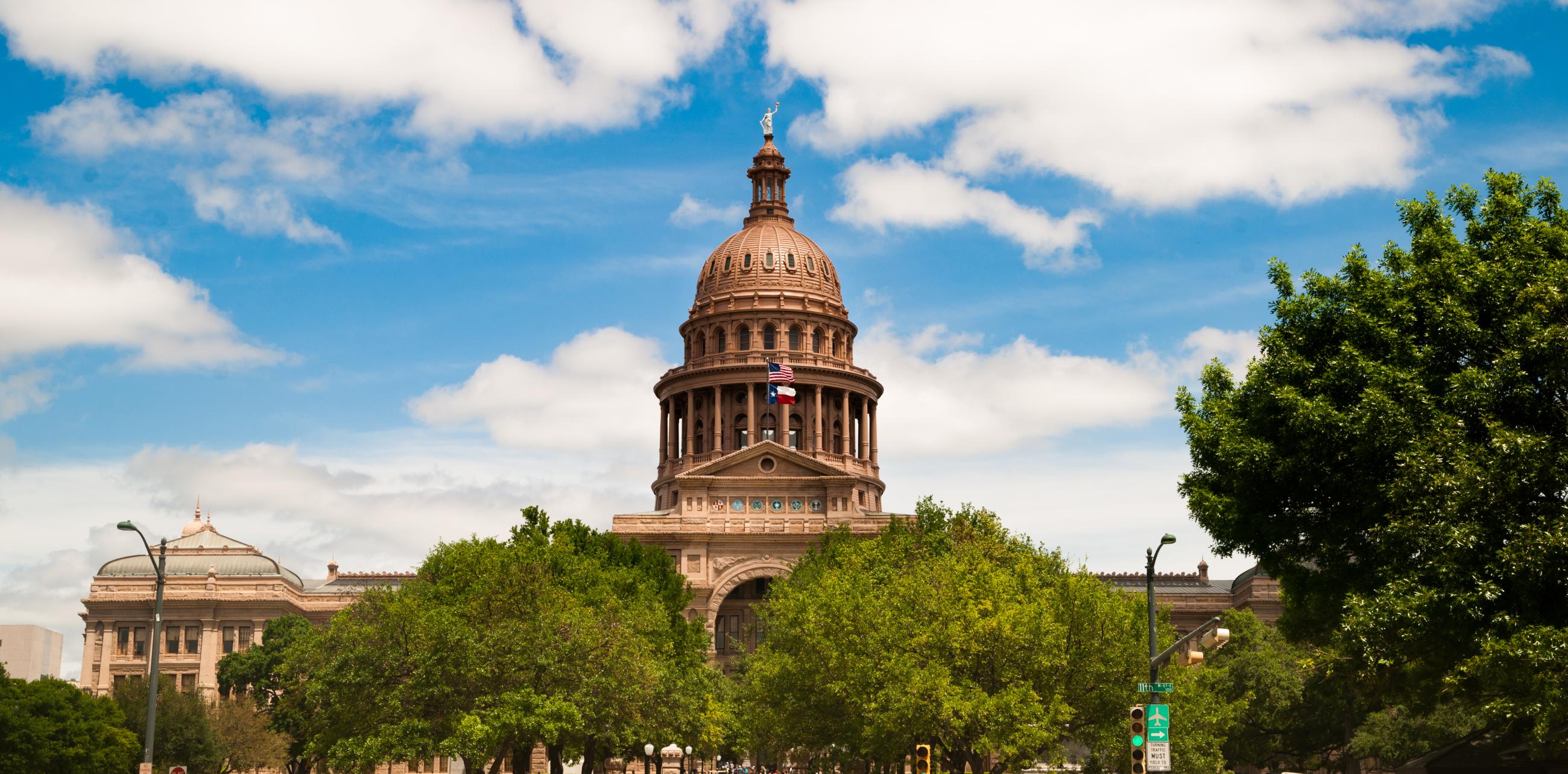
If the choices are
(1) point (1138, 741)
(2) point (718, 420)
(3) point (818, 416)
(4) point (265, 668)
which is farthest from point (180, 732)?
(3) point (818, 416)

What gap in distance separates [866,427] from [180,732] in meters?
73.4

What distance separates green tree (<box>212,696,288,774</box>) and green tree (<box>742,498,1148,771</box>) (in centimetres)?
3956

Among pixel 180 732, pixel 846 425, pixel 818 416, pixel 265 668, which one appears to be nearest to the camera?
pixel 180 732

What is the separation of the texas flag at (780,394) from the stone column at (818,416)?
6398 mm

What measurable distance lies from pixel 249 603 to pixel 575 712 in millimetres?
85138

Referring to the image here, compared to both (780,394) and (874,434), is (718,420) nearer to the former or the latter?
(780,394)

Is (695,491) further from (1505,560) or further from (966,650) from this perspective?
(1505,560)

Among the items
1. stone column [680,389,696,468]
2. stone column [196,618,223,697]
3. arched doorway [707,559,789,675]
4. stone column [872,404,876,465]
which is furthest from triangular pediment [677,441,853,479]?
stone column [196,618,223,697]

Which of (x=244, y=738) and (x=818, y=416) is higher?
(x=818, y=416)

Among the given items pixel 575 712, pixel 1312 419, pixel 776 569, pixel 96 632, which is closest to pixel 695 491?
pixel 776 569

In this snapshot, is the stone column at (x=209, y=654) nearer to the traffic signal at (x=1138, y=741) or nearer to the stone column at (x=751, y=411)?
the stone column at (x=751, y=411)

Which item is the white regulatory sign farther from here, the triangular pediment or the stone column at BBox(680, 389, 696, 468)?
the stone column at BBox(680, 389, 696, 468)

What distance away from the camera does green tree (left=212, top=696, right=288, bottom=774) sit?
9311 cm

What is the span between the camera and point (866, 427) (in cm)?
14625
